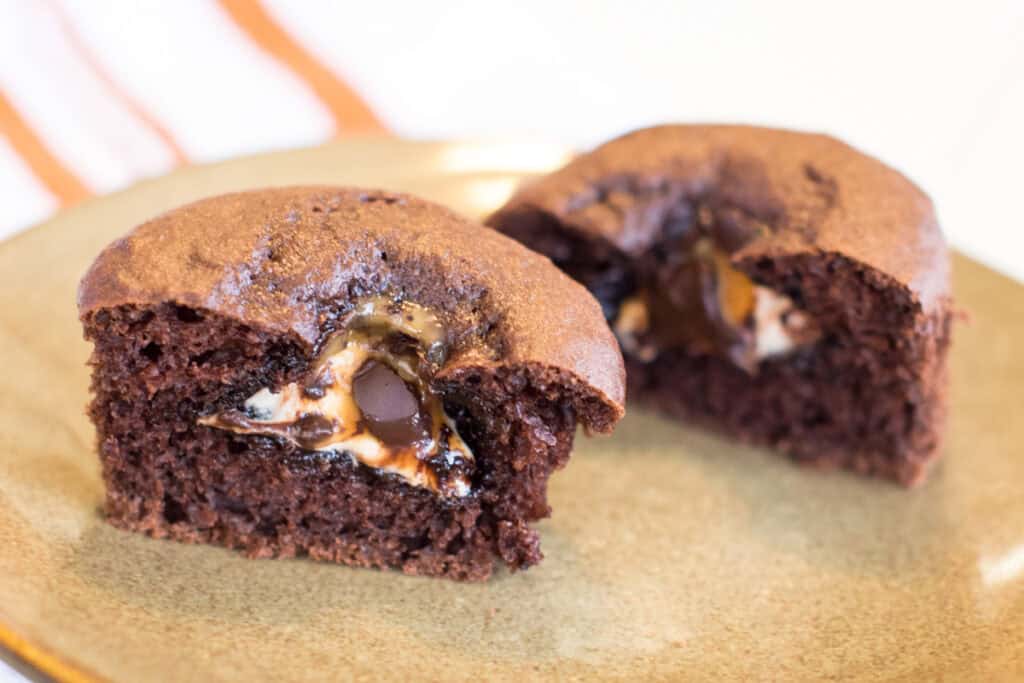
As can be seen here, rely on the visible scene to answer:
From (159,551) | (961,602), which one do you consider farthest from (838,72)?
(159,551)

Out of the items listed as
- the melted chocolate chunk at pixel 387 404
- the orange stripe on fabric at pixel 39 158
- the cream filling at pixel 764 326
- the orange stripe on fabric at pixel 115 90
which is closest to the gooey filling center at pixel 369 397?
the melted chocolate chunk at pixel 387 404

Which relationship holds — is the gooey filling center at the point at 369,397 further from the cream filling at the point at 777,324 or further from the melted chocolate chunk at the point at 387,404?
the cream filling at the point at 777,324

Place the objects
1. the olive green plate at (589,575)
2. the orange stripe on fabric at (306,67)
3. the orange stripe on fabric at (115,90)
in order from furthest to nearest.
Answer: the orange stripe on fabric at (306,67) < the orange stripe on fabric at (115,90) < the olive green plate at (589,575)

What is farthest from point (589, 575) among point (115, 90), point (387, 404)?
point (115, 90)

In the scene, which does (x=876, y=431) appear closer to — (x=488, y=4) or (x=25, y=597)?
(x=25, y=597)

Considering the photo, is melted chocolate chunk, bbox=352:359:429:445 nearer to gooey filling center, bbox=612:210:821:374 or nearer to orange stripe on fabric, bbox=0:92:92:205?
gooey filling center, bbox=612:210:821:374

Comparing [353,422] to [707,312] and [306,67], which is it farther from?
[306,67]
